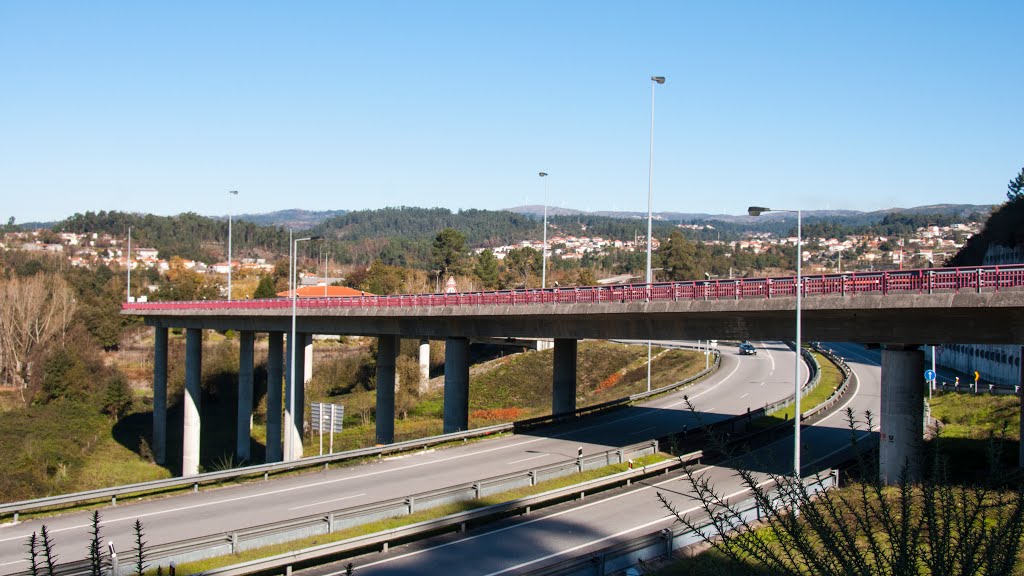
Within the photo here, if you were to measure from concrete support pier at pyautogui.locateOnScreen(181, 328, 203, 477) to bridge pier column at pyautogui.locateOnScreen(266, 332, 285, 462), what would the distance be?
5.82 meters

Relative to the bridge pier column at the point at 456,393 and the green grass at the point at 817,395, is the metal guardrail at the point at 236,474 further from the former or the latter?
the green grass at the point at 817,395

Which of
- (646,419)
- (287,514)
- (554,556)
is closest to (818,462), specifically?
(646,419)

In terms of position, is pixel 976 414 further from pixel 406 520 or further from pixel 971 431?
pixel 406 520

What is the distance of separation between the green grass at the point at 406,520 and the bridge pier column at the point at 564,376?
1197 cm

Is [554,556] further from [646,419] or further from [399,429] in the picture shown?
[399,429]

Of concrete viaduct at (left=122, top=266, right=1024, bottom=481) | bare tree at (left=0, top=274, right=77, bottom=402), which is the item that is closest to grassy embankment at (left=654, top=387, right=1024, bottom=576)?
concrete viaduct at (left=122, top=266, right=1024, bottom=481)

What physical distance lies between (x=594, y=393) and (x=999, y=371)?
28541 millimetres

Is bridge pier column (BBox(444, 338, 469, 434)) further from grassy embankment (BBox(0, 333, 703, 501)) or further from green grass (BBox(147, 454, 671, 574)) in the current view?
grassy embankment (BBox(0, 333, 703, 501))

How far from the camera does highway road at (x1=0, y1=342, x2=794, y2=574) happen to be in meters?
22.2

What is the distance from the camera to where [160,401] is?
65.2 metres

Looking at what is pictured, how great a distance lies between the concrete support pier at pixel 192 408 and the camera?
59750 millimetres

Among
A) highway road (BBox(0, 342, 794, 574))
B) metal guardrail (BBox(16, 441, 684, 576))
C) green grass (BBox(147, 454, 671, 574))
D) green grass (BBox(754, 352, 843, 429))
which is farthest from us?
green grass (BBox(754, 352, 843, 429))

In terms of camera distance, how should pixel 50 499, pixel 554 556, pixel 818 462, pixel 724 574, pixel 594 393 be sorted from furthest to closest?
pixel 594 393 → pixel 818 462 → pixel 50 499 → pixel 554 556 → pixel 724 574

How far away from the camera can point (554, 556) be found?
20484 mm
